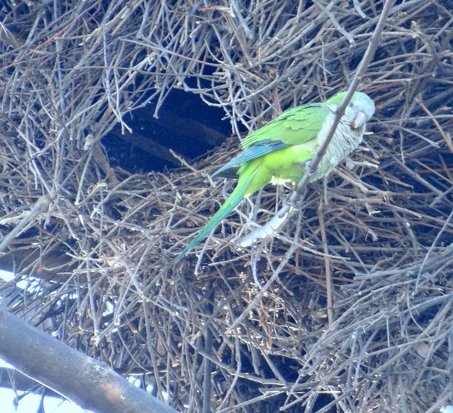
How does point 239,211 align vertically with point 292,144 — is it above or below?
below

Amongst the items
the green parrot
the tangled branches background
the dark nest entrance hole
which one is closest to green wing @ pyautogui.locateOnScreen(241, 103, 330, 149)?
the green parrot

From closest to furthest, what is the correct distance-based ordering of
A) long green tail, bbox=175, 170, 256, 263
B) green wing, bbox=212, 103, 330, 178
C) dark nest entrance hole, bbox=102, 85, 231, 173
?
long green tail, bbox=175, 170, 256, 263 < green wing, bbox=212, 103, 330, 178 < dark nest entrance hole, bbox=102, 85, 231, 173

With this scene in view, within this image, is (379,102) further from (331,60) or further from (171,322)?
(171,322)

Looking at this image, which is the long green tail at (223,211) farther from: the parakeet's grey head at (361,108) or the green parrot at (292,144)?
the parakeet's grey head at (361,108)

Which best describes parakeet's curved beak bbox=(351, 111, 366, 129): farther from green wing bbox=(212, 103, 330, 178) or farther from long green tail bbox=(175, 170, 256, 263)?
long green tail bbox=(175, 170, 256, 263)

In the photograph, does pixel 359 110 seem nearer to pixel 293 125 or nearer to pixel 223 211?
pixel 293 125

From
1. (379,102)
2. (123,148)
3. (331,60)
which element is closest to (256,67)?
(331,60)

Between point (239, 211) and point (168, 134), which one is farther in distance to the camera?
point (168, 134)

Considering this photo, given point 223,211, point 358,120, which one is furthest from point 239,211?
point 358,120
